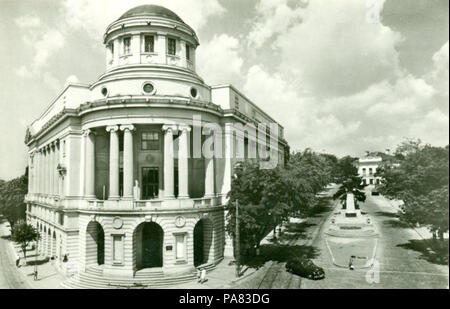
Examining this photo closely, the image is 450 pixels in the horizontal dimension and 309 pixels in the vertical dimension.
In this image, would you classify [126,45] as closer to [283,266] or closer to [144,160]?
[144,160]

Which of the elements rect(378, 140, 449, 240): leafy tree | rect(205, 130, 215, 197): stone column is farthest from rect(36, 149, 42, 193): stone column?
rect(378, 140, 449, 240): leafy tree

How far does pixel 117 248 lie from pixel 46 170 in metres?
25.5

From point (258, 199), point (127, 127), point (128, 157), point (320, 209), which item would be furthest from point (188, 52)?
point (320, 209)

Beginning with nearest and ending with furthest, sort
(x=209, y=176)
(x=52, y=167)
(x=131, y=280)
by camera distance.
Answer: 1. (x=131, y=280)
2. (x=209, y=176)
3. (x=52, y=167)

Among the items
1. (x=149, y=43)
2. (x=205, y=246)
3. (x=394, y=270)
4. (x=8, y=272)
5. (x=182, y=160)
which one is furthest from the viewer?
(x=8, y=272)

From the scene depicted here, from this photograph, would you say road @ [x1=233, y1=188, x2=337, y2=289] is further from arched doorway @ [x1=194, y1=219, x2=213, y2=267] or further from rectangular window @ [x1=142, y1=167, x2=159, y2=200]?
rectangular window @ [x1=142, y1=167, x2=159, y2=200]

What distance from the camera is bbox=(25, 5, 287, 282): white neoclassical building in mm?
33031

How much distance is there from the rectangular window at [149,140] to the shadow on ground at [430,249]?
3022 centimetres

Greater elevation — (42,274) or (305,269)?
(305,269)

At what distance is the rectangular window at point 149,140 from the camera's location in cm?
3700

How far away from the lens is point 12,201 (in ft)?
208

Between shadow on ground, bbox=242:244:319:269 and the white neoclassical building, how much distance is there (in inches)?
148

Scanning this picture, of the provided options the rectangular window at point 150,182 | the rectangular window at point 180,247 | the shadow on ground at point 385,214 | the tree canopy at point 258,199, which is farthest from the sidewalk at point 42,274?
the shadow on ground at point 385,214
